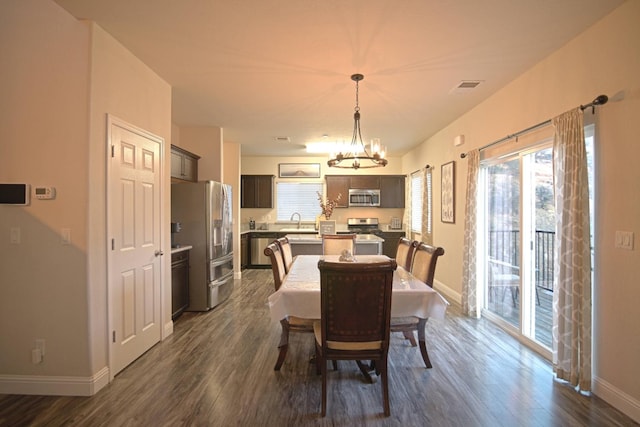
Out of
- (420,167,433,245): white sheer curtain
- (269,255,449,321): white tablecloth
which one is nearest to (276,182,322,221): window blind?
(420,167,433,245): white sheer curtain

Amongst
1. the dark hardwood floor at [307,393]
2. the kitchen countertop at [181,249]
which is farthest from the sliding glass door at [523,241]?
the kitchen countertop at [181,249]

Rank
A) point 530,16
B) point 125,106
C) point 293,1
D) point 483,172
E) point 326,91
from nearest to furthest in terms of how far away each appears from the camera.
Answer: point 293,1 < point 530,16 < point 125,106 < point 326,91 < point 483,172

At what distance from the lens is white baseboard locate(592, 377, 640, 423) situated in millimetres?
1973

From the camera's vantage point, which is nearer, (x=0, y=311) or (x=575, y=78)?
(x=0, y=311)

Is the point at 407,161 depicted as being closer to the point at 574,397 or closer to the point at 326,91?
the point at 326,91

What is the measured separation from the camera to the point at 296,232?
7230 millimetres

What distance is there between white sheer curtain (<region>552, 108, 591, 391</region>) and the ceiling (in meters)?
0.81

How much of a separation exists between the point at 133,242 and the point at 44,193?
0.73 meters

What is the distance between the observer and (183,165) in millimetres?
4449

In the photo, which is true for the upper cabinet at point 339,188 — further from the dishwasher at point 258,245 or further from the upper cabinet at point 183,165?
the upper cabinet at point 183,165

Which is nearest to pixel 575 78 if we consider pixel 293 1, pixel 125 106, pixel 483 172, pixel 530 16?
pixel 530 16

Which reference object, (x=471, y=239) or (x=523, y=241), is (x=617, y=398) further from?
(x=471, y=239)

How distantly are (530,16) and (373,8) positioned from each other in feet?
3.67

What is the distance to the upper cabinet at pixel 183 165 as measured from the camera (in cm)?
415
